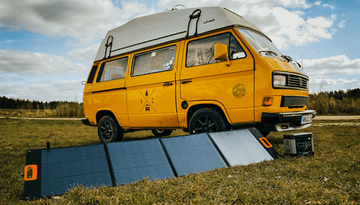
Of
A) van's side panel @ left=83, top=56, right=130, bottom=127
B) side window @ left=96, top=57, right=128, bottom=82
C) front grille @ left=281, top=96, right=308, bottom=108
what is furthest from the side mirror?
side window @ left=96, top=57, right=128, bottom=82

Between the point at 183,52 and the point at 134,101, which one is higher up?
the point at 183,52

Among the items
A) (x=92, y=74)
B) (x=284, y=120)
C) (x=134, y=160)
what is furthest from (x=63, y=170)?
(x=92, y=74)

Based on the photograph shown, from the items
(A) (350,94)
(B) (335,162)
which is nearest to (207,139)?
(B) (335,162)

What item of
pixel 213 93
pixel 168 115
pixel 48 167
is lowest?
pixel 48 167

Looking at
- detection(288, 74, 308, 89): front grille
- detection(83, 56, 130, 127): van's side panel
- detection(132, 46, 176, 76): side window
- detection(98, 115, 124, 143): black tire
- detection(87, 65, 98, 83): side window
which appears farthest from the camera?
detection(87, 65, 98, 83): side window

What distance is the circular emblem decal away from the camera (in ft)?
15.3

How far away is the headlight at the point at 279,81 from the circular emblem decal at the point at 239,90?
54 cm

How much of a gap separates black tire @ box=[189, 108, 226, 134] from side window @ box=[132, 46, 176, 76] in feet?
4.15

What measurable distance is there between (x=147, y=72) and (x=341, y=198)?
4.66 metres

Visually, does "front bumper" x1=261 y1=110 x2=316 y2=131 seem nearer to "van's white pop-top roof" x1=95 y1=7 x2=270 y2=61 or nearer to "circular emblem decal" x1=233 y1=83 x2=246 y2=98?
"circular emblem decal" x1=233 y1=83 x2=246 y2=98

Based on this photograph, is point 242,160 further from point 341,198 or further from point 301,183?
point 341,198

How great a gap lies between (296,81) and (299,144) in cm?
123

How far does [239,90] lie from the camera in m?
Result: 4.71

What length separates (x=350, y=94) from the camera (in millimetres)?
14523
